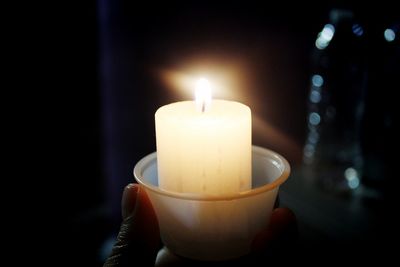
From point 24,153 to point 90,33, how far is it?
58 cm

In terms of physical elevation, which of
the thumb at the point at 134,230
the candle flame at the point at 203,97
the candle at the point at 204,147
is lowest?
the thumb at the point at 134,230

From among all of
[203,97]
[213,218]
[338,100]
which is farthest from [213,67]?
[213,218]

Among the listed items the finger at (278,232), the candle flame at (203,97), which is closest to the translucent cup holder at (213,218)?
the finger at (278,232)

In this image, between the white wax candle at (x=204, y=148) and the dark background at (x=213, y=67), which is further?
the dark background at (x=213, y=67)

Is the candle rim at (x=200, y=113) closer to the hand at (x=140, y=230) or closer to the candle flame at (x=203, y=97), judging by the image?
the candle flame at (x=203, y=97)

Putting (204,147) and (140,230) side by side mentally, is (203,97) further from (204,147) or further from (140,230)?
(140,230)

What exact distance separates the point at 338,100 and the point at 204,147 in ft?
2.54

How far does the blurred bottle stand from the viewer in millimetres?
1080

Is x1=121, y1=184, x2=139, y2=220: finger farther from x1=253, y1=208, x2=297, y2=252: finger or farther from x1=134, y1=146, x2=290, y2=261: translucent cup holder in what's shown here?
x1=253, y1=208, x2=297, y2=252: finger

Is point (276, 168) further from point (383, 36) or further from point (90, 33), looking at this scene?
point (90, 33)

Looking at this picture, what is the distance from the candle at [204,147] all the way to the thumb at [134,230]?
1.8 inches

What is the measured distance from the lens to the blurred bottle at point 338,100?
108 cm

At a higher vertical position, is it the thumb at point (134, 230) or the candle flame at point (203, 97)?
the candle flame at point (203, 97)

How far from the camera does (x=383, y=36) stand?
3.38ft
